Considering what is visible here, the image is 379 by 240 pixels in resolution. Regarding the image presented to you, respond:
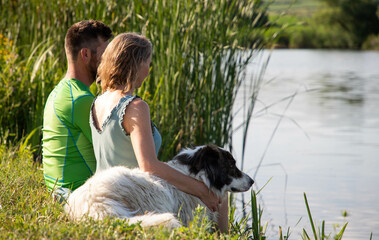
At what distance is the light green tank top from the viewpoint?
323cm

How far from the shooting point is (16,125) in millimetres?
6160

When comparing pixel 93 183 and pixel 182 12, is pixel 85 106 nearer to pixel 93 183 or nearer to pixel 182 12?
pixel 93 183

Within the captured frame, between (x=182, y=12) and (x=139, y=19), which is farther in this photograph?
(x=139, y=19)

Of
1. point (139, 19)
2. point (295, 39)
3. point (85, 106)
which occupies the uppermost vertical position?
point (139, 19)

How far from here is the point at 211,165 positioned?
3.36 metres

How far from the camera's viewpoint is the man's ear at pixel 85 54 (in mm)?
3905

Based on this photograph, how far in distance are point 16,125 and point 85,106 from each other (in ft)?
9.06

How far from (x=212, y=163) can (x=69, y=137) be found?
3.46 feet

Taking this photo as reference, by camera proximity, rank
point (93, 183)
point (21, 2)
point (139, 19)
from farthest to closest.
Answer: point (21, 2) → point (139, 19) → point (93, 183)

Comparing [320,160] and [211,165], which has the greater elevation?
[211,165]

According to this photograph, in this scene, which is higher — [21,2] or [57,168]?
[21,2]

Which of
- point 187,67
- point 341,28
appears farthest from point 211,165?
point 341,28

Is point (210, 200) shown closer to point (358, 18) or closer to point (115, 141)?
point (115, 141)

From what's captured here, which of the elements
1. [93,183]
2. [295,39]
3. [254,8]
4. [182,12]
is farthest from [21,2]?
[295,39]
